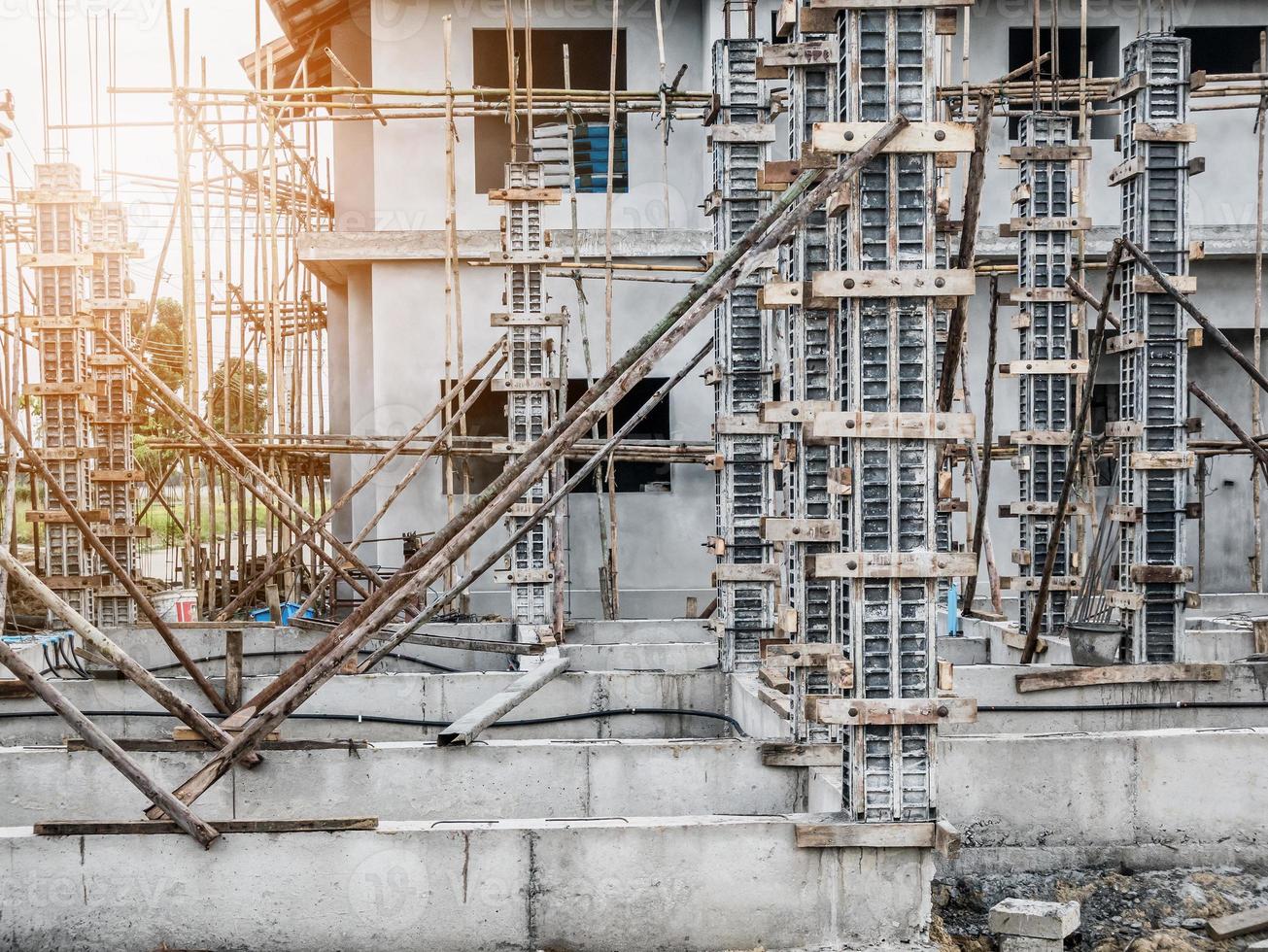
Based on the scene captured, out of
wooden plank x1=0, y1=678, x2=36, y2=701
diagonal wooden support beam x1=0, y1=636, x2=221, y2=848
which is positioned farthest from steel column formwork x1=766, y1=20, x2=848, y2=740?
wooden plank x1=0, y1=678, x2=36, y2=701

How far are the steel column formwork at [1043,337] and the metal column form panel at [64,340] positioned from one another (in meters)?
9.00

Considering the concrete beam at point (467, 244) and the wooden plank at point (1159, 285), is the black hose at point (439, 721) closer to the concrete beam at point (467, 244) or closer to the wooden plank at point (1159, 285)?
A: the wooden plank at point (1159, 285)

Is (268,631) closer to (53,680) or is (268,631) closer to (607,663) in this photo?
(53,680)

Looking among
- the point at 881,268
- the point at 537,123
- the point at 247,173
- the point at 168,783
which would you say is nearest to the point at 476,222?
the point at 537,123

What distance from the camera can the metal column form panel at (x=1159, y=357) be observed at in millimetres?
9844

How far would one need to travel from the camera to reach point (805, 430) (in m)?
6.69

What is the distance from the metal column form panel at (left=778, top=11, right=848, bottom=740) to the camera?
23.0ft

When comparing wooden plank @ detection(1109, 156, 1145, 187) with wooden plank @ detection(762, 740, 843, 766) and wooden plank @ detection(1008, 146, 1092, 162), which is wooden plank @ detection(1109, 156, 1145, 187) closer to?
wooden plank @ detection(1008, 146, 1092, 162)

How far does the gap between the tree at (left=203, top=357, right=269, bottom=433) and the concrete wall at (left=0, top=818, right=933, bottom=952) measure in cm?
846

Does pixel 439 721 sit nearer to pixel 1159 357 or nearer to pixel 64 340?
pixel 64 340

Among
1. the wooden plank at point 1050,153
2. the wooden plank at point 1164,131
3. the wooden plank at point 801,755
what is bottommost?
the wooden plank at point 801,755

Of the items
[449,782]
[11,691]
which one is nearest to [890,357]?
[449,782]

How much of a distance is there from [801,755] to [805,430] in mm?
2039

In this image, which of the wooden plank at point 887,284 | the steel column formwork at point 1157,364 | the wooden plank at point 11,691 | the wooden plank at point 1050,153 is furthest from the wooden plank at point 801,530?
the wooden plank at point 11,691
